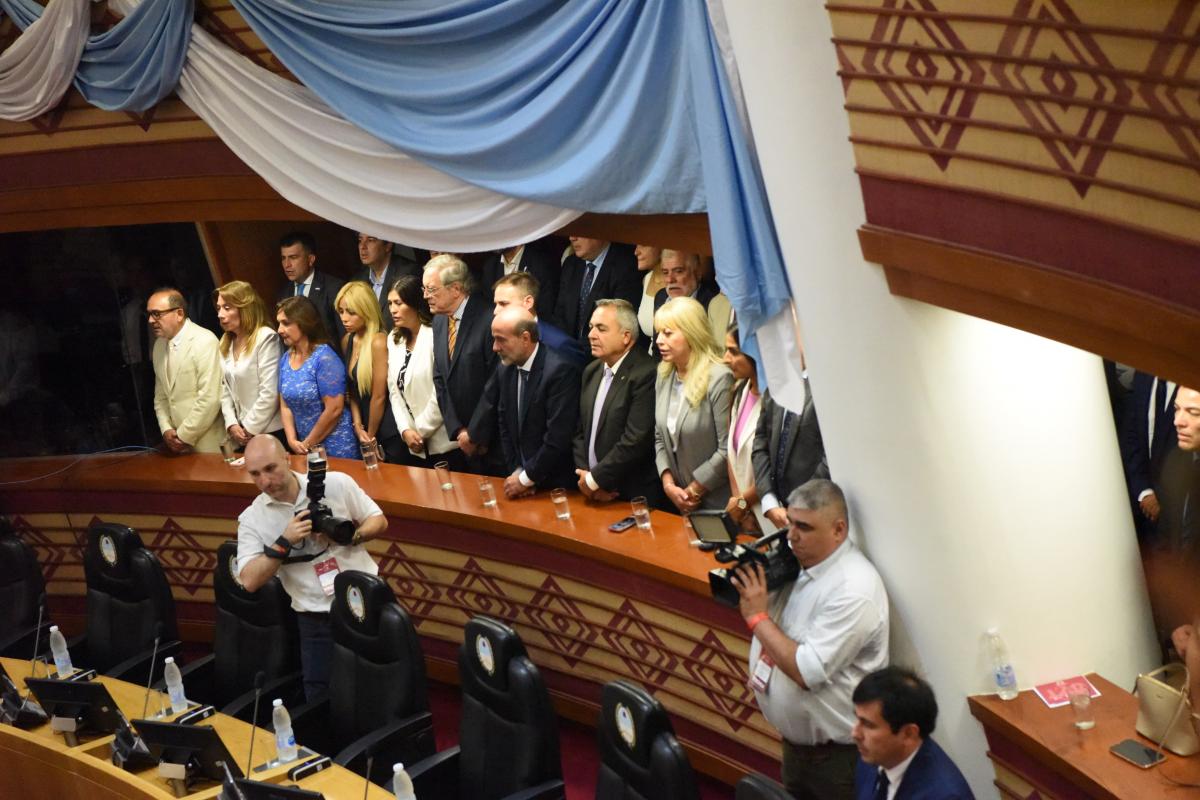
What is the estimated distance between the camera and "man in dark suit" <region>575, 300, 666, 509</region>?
5.52 m

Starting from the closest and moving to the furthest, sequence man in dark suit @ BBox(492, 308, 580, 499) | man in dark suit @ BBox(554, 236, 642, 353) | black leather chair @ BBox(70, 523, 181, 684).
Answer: man in dark suit @ BBox(492, 308, 580, 499), black leather chair @ BBox(70, 523, 181, 684), man in dark suit @ BBox(554, 236, 642, 353)

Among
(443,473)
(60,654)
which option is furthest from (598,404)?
(60,654)

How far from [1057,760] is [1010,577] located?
1.63 feet

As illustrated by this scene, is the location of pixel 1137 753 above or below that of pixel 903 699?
below

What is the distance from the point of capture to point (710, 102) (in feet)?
13.4

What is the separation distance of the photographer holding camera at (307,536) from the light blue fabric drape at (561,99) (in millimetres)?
1243

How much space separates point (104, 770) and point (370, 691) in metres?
0.92

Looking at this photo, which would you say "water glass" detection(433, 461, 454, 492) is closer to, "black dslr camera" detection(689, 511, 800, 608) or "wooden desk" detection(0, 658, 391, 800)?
"wooden desk" detection(0, 658, 391, 800)

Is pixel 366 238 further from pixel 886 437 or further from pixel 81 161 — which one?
pixel 886 437

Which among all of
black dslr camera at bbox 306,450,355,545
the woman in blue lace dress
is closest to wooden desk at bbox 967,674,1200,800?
black dslr camera at bbox 306,450,355,545

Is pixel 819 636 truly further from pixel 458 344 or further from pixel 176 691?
pixel 458 344

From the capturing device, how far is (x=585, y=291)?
6.39m

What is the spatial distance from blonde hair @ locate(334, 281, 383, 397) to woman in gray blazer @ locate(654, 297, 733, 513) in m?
2.03

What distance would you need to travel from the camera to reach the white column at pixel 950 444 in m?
3.65
